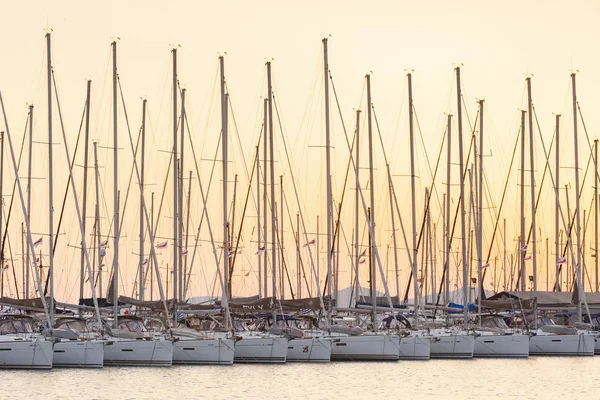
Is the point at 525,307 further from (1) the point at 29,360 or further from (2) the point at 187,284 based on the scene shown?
(1) the point at 29,360

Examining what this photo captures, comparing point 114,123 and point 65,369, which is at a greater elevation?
point 114,123

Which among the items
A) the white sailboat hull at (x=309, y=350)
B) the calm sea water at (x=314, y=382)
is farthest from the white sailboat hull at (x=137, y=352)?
the white sailboat hull at (x=309, y=350)

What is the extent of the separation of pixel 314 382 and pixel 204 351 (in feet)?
18.8

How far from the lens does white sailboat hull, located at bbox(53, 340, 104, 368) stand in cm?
5491

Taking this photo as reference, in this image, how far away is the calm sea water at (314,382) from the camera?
50.3m

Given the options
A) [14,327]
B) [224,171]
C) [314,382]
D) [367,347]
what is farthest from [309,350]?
[14,327]

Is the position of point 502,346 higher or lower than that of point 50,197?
lower

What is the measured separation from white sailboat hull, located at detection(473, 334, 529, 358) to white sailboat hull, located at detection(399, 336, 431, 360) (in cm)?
372

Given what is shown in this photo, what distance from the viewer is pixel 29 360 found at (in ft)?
176

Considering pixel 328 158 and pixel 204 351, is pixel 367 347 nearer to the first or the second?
pixel 204 351

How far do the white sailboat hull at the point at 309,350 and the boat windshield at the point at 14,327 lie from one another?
12.6 metres

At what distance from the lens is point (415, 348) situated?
6406 cm

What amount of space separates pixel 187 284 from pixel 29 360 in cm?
3103

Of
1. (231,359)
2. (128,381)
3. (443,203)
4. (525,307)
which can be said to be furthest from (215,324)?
(443,203)
